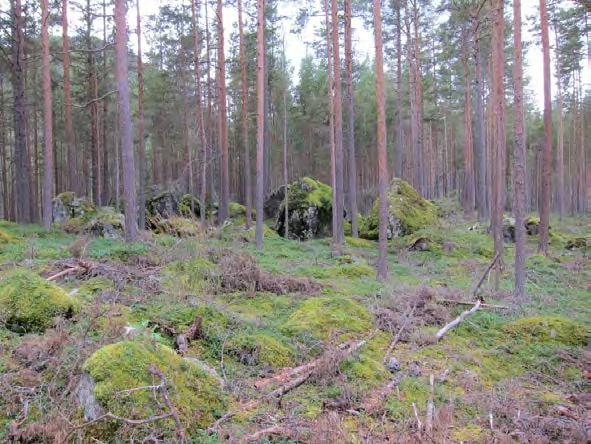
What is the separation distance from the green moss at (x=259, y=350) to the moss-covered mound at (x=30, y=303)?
2.19 m

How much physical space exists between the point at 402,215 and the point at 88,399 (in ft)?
65.0

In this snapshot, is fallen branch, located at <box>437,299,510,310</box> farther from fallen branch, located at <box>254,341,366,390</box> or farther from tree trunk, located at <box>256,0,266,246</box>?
tree trunk, located at <box>256,0,266,246</box>

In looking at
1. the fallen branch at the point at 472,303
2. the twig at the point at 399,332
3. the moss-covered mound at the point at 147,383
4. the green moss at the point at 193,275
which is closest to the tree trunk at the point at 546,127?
the fallen branch at the point at 472,303

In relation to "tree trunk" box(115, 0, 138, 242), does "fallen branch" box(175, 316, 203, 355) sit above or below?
below

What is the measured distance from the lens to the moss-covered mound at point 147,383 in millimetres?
3963

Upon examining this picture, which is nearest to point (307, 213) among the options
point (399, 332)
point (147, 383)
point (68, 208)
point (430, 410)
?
point (68, 208)

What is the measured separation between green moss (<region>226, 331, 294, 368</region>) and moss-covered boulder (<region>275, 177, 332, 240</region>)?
691 inches

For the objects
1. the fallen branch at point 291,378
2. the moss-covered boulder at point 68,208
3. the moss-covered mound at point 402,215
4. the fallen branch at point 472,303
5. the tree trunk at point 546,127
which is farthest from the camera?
the moss-covered boulder at point 68,208

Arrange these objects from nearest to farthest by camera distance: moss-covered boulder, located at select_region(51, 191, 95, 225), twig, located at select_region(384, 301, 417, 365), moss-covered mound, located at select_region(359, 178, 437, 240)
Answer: twig, located at select_region(384, 301, 417, 365) < moss-covered mound, located at select_region(359, 178, 437, 240) < moss-covered boulder, located at select_region(51, 191, 95, 225)

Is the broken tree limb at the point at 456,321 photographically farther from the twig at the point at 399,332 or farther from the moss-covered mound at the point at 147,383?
the moss-covered mound at the point at 147,383

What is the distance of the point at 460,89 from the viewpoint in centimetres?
3472

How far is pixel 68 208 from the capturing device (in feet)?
77.2

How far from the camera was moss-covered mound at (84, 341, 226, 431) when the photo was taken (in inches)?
156

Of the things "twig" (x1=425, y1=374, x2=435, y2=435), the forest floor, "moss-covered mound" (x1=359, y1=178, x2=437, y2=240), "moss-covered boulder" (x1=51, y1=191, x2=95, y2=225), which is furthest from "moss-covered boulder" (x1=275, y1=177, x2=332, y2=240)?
"twig" (x1=425, y1=374, x2=435, y2=435)
